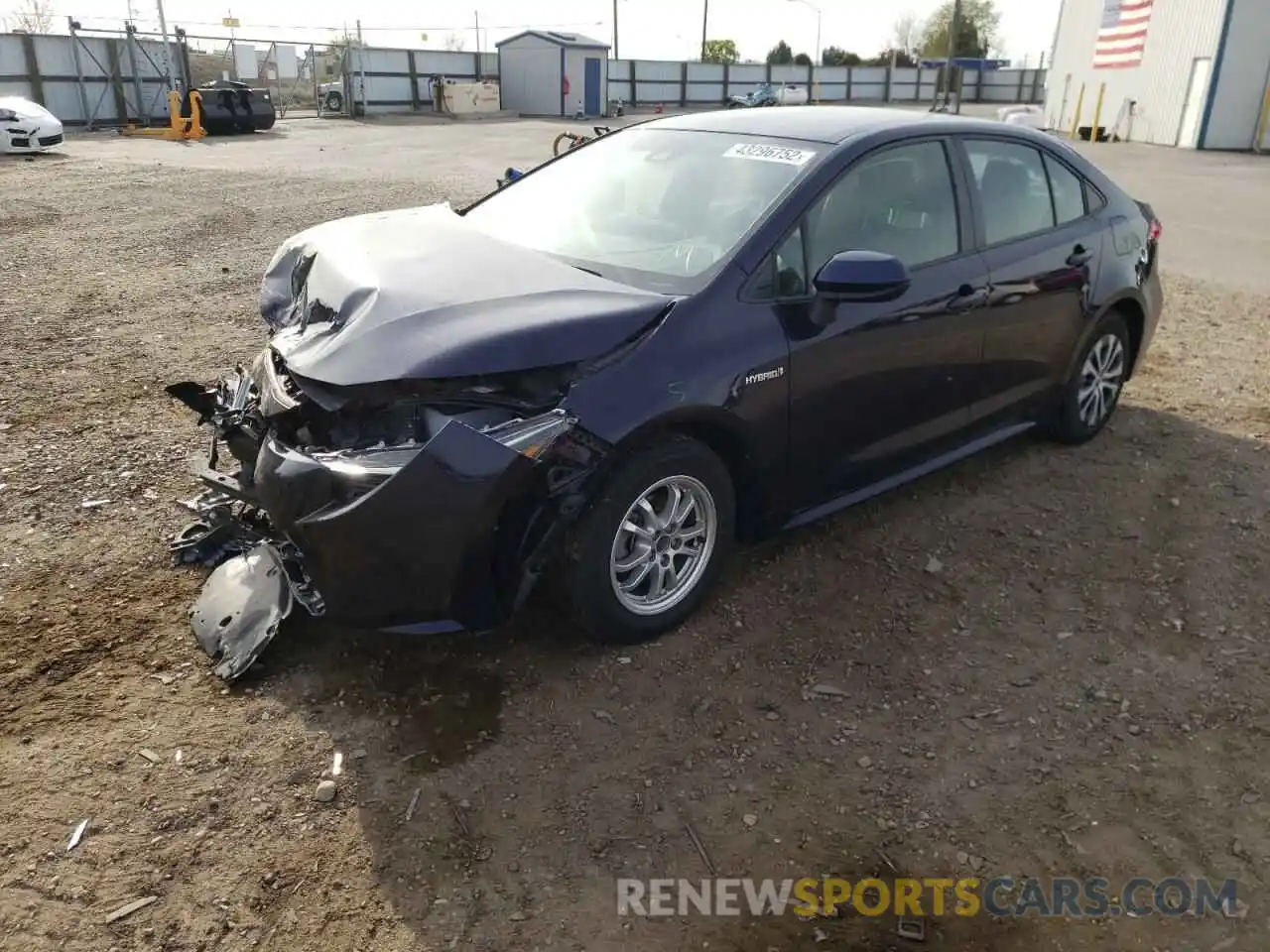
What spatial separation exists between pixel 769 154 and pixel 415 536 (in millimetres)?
2131

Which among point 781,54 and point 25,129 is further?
point 781,54

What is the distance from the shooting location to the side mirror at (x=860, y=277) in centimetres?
334

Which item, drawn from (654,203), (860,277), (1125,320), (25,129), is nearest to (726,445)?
(860,277)

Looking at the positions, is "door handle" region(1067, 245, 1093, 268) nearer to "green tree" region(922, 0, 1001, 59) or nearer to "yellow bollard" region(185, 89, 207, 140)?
"yellow bollard" region(185, 89, 207, 140)

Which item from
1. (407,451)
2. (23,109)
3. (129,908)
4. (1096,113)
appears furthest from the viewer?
(1096,113)

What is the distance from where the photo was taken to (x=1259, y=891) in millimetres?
2545

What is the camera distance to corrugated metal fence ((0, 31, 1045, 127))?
84.2 ft

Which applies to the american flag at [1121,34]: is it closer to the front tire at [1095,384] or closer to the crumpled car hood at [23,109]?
the crumpled car hood at [23,109]

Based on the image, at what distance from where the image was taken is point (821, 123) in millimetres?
4039

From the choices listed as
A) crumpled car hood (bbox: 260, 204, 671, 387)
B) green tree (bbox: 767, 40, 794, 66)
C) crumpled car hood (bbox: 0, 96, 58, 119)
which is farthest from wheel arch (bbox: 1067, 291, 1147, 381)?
green tree (bbox: 767, 40, 794, 66)

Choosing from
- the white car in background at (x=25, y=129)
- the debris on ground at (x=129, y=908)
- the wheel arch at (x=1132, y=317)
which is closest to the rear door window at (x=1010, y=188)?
the wheel arch at (x=1132, y=317)

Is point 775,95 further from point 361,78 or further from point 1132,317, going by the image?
point 1132,317

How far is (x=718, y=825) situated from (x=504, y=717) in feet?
2.54

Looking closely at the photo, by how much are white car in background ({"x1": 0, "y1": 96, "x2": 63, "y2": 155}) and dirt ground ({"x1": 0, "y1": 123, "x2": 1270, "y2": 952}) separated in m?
15.8
